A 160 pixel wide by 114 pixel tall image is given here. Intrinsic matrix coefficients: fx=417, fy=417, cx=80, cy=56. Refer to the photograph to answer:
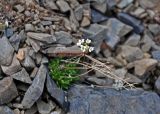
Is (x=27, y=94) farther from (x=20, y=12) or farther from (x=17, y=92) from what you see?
(x=20, y=12)

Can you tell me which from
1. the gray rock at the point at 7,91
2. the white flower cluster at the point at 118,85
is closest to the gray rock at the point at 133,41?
the white flower cluster at the point at 118,85

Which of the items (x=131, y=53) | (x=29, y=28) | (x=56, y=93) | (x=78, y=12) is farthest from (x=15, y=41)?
(x=131, y=53)

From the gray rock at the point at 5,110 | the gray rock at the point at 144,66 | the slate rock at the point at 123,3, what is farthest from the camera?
the slate rock at the point at 123,3

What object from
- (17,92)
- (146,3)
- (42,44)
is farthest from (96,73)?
(146,3)

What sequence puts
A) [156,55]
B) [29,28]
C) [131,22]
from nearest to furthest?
[29,28], [156,55], [131,22]

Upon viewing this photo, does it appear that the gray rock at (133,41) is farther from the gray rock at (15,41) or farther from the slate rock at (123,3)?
the gray rock at (15,41)

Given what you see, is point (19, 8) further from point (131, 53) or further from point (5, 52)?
point (131, 53)

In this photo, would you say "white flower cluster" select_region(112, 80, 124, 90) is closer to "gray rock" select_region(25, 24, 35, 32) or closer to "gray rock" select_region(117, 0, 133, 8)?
"gray rock" select_region(25, 24, 35, 32)
